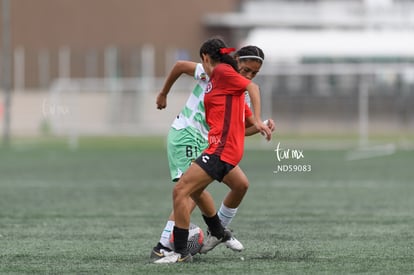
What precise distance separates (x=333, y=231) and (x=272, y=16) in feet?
→ 137

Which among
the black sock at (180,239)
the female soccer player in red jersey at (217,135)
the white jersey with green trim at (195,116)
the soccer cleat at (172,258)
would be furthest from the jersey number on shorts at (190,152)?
the soccer cleat at (172,258)

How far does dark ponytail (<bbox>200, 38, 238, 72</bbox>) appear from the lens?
8.28m

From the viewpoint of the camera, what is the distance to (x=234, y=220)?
39.7 ft

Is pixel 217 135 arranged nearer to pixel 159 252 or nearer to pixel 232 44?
pixel 159 252

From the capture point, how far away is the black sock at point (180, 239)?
8.34 meters

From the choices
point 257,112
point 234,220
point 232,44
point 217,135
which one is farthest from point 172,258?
point 232,44

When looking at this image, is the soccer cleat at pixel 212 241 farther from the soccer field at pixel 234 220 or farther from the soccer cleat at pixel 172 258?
the soccer cleat at pixel 172 258

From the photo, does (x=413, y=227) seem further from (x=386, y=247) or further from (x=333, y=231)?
(x=386, y=247)

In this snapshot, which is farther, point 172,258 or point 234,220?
point 234,220

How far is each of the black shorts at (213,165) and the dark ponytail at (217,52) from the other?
0.66 m

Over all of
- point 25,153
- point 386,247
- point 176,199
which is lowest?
point 25,153

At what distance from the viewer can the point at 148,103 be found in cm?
3638

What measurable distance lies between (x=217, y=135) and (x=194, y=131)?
0.63 meters

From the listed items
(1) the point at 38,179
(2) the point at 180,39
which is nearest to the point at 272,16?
(2) the point at 180,39
